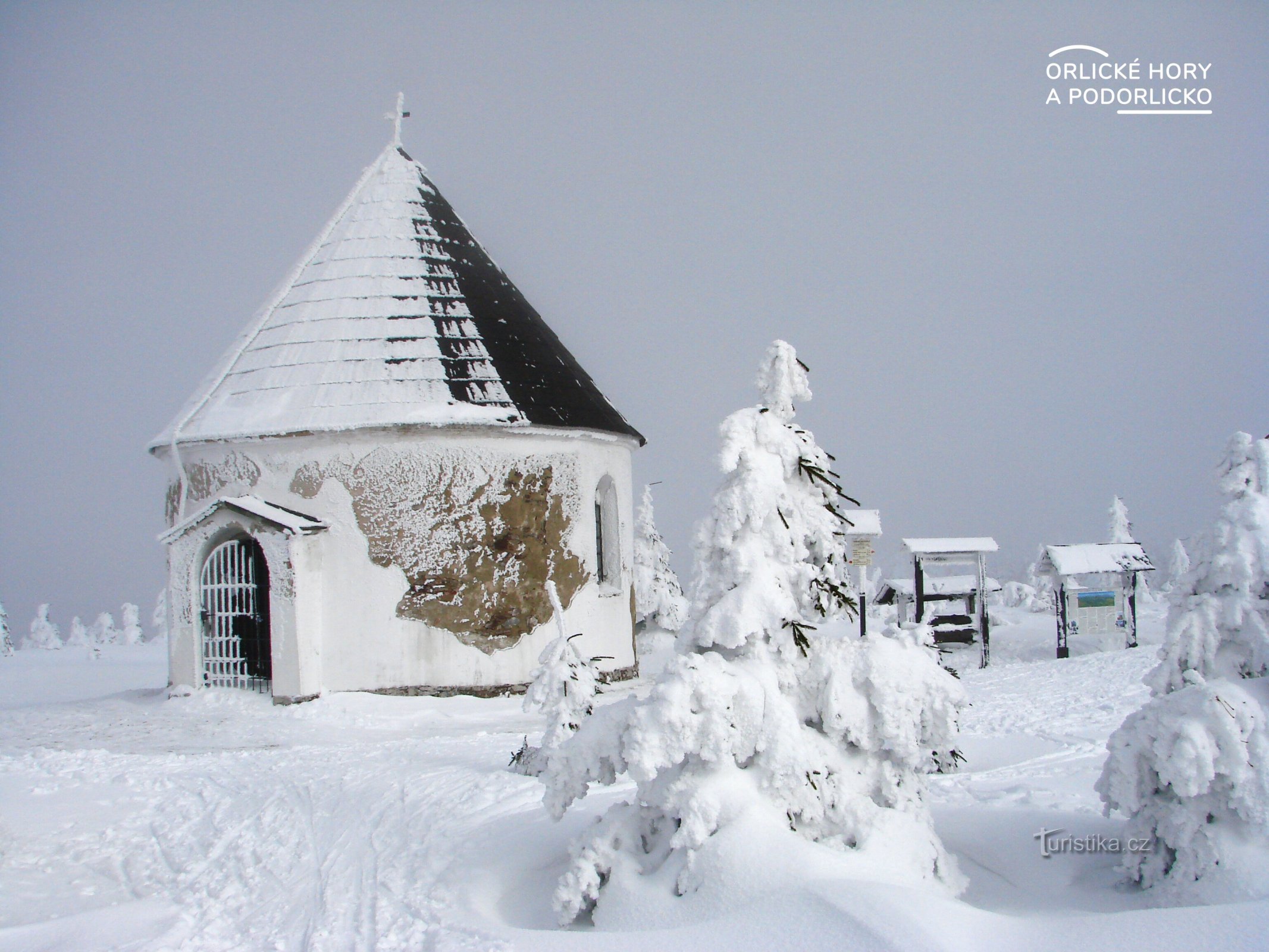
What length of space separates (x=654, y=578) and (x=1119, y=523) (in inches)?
1018

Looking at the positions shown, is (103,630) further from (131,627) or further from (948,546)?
(948,546)

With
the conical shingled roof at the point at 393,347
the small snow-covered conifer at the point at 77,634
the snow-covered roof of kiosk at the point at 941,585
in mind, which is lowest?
the small snow-covered conifer at the point at 77,634

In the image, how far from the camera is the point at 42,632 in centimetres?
5262

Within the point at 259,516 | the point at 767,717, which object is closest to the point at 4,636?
the point at 259,516

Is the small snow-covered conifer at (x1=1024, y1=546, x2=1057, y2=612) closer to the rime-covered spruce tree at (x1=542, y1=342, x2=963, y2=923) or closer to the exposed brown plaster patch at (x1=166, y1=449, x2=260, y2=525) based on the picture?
the exposed brown plaster patch at (x1=166, y1=449, x2=260, y2=525)

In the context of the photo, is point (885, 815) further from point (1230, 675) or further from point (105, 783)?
point (105, 783)

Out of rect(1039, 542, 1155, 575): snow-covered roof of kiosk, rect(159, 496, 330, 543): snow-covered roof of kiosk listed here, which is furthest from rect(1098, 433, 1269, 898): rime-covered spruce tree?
rect(1039, 542, 1155, 575): snow-covered roof of kiosk

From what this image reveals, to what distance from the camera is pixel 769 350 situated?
6477 mm

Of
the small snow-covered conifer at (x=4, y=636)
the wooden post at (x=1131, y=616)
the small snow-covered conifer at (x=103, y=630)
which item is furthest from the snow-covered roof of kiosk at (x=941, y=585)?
the small snow-covered conifer at (x=103, y=630)

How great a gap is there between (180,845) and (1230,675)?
7.96 meters

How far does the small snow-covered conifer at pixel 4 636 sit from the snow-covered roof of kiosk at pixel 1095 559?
119ft

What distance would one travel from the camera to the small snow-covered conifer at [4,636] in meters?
38.2

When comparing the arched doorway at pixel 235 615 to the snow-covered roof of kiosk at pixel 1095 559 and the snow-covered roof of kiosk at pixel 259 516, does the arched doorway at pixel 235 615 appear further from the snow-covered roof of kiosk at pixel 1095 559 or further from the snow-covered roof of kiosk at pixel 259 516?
the snow-covered roof of kiosk at pixel 1095 559

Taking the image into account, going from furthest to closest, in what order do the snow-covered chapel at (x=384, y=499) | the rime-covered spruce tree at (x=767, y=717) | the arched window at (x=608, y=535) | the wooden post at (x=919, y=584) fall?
the wooden post at (x=919, y=584), the arched window at (x=608, y=535), the snow-covered chapel at (x=384, y=499), the rime-covered spruce tree at (x=767, y=717)
